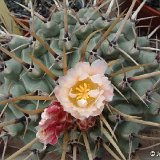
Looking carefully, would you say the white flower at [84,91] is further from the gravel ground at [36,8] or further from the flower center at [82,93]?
the gravel ground at [36,8]

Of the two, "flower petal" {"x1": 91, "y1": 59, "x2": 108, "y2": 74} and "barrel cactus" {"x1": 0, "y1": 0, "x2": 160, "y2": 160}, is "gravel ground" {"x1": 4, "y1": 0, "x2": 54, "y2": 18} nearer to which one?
"barrel cactus" {"x1": 0, "y1": 0, "x2": 160, "y2": 160}

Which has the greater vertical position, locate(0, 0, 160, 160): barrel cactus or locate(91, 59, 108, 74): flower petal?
locate(91, 59, 108, 74): flower petal

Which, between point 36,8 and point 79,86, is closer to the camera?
point 79,86

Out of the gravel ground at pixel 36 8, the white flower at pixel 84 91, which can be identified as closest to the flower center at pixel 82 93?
the white flower at pixel 84 91

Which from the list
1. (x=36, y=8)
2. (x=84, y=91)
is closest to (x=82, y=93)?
(x=84, y=91)

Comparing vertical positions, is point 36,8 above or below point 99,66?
below

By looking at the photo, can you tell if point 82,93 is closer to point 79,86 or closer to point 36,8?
point 79,86

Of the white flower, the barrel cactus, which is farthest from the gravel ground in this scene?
the white flower

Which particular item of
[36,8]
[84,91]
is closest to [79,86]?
[84,91]
